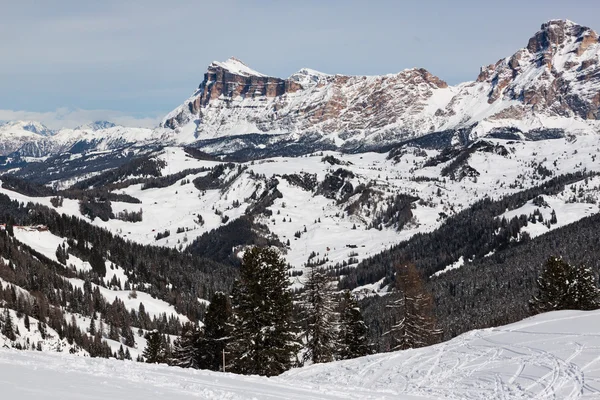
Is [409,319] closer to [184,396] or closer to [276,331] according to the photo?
[276,331]

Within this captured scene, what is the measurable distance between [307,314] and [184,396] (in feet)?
114

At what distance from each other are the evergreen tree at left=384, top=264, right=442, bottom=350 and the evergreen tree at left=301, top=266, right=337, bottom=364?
370 inches

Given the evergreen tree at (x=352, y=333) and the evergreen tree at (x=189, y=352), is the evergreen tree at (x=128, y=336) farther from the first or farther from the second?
the evergreen tree at (x=352, y=333)

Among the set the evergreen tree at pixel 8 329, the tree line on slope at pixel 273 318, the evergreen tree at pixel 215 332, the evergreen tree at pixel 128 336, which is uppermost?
the tree line on slope at pixel 273 318

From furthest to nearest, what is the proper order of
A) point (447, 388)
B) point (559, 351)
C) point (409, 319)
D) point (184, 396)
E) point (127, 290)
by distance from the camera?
point (127, 290) → point (409, 319) → point (559, 351) → point (447, 388) → point (184, 396)

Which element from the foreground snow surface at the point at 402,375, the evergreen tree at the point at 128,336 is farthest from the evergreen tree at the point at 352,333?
the evergreen tree at the point at 128,336

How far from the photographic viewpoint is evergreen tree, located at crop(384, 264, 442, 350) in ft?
201

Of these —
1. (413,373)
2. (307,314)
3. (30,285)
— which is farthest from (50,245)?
(413,373)

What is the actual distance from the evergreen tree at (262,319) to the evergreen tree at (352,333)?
54.3 feet

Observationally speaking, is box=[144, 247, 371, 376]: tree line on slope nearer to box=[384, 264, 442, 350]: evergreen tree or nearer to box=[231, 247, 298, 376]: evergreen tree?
box=[231, 247, 298, 376]: evergreen tree

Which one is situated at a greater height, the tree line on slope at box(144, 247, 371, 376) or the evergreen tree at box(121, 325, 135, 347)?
the tree line on slope at box(144, 247, 371, 376)

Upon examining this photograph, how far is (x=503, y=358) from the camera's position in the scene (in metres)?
40.1

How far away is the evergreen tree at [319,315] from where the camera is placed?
56.6 m

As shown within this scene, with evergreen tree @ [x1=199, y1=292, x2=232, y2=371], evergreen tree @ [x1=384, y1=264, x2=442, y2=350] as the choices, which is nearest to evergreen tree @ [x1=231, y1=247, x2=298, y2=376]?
evergreen tree @ [x1=199, y1=292, x2=232, y2=371]
